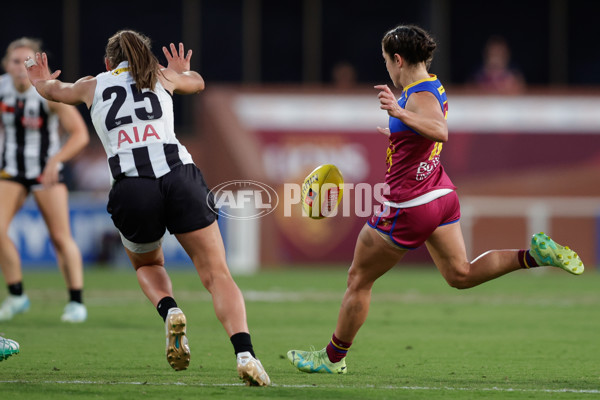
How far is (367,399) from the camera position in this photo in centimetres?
593

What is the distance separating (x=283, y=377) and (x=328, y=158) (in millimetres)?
13307

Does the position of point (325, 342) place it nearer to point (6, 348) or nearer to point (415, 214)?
point (415, 214)

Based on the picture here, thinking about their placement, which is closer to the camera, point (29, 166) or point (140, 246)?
point (140, 246)

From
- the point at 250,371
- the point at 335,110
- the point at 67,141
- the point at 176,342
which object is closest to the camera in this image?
A: the point at 250,371

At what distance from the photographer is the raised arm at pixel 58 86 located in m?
6.59

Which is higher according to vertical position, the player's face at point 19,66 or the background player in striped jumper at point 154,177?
the player's face at point 19,66

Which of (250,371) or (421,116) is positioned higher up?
(421,116)

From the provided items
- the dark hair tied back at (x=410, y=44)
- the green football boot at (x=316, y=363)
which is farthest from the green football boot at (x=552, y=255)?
the green football boot at (x=316, y=363)

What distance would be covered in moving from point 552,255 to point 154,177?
2.56 metres

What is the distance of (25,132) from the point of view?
10.6 m

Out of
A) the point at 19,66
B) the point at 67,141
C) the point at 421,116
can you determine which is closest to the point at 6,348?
the point at 421,116

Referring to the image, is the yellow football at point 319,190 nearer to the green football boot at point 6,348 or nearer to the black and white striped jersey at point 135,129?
the black and white striped jersey at point 135,129

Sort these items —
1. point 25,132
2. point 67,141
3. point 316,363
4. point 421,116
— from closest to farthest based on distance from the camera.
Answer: point 421,116, point 316,363, point 67,141, point 25,132

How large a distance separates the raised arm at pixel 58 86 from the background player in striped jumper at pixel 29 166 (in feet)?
10.8
